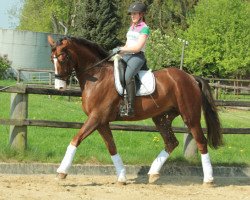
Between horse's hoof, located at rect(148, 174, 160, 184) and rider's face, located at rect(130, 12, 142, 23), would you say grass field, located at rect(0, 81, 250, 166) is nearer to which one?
horse's hoof, located at rect(148, 174, 160, 184)

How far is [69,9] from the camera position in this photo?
6588 centimetres

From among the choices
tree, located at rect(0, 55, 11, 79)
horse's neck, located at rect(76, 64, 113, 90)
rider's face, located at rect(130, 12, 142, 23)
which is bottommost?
tree, located at rect(0, 55, 11, 79)

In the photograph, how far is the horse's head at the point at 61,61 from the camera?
8570mm

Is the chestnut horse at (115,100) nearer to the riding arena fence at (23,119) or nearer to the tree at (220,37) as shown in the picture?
the riding arena fence at (23,119)

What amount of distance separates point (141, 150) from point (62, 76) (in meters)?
3.16

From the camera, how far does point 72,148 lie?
8477 millimetres

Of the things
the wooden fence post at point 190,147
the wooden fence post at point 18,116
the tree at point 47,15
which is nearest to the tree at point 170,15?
the tree at point 47,15

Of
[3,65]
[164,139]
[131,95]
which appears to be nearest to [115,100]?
[131,95]

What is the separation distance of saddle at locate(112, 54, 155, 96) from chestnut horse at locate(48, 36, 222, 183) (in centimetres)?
10

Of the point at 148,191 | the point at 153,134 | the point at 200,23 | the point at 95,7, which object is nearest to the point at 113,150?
the point at 148,191

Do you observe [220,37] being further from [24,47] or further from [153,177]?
[153,177]

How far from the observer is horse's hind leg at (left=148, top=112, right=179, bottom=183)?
30.7 ft

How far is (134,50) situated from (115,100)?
32.4 inches

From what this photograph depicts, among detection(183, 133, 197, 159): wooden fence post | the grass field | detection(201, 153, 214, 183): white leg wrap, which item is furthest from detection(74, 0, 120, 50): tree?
detection(201, 153, 214, 183): white leg wrap
